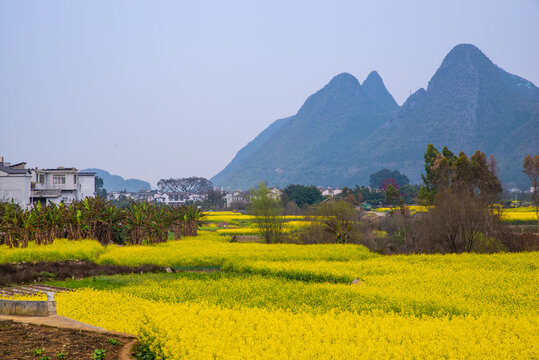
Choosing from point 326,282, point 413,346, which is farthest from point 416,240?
point 413,346

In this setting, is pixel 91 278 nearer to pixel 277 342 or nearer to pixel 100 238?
pixel 100 238

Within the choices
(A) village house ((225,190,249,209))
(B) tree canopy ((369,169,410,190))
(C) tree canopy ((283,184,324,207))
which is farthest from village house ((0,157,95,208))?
(B) tree canopy ((369,169,410,190))

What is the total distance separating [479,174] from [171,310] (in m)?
44.7

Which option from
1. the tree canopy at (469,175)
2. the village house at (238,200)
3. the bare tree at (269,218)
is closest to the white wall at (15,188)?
the bare tree at (269,218)

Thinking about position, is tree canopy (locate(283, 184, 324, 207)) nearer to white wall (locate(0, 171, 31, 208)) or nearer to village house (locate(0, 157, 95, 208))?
village house (locate(0, 157, 95, 208))

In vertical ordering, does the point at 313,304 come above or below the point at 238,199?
below

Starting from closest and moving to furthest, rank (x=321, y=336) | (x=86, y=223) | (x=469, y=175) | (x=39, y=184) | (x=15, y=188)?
(x=321, y=336)
(x=86, y=223)
(x=469, y=175)
(x=15, y=188)
(x=39, y=184)

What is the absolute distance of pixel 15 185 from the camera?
56906 millimetres

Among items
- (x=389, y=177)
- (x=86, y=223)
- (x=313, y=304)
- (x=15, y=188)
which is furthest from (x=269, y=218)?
(x=389, y=177)

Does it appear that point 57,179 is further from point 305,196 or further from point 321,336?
point 321,336

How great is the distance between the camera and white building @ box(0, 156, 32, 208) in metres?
56.2

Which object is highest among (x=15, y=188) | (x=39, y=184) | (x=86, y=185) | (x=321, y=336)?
(x=86, y=185)

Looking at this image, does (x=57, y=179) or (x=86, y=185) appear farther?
(x=86, y=185)

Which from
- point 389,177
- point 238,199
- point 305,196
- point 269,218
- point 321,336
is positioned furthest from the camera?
point 389,177
